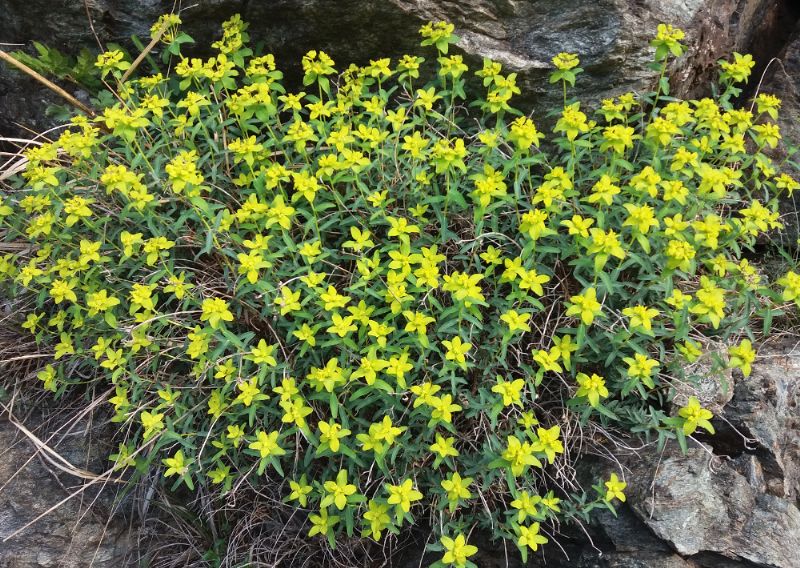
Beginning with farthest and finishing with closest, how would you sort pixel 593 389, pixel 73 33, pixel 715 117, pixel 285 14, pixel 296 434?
1. pixel 73 33
2. pixel 285 14
3. pixel 715 117
4. pixel 296 434
5. pixel 593 389

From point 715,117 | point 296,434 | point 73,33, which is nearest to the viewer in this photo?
point 296,434

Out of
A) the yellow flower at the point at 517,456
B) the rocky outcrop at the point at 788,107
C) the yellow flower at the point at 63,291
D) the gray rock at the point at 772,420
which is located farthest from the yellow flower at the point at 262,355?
the rocky outcrop at the point at 788,107

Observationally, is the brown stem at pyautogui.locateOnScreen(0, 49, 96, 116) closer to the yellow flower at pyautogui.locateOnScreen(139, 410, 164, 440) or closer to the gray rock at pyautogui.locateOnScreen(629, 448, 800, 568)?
the yellow flower at pyautogui.locateOnScreen(139, 410, 164, 440)

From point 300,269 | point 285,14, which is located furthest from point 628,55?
point 300,269

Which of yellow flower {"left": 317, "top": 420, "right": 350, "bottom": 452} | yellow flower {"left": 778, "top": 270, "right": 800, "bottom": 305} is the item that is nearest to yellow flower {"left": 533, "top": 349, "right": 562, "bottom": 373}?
yellow flower {"left": 317, "top": 420, "right": 350, "bottom": 452}

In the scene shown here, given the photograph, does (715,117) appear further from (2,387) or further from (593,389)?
(2,387)

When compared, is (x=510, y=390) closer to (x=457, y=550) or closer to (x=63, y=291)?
(x=457, y=550)

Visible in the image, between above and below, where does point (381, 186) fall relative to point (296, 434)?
above
